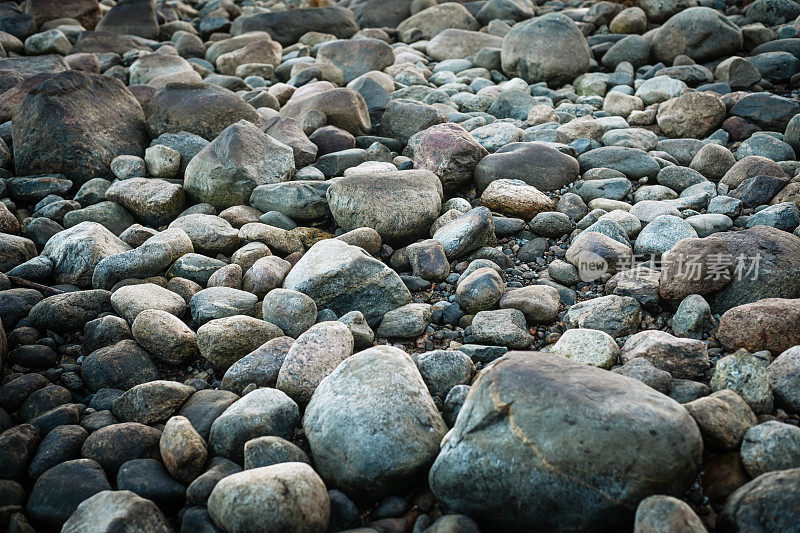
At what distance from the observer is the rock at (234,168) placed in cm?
541

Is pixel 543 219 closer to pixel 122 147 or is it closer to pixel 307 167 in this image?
pixel 307 167

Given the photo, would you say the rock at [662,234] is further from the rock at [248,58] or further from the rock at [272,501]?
the rock at [248,58]

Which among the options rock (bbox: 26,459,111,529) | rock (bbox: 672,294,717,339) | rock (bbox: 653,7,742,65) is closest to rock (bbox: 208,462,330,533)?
rock (bbox: 26,459,111,529)

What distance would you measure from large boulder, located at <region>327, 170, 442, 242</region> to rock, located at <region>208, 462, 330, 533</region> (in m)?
2.64

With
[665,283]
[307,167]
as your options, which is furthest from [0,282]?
[665,283]

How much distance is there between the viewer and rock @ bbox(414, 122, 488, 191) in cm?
556

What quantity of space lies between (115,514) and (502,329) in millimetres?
2391

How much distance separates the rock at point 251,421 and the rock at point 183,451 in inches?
4.0

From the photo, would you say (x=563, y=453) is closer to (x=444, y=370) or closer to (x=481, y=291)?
(x=444, y=370)

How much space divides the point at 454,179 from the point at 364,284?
6.50ft

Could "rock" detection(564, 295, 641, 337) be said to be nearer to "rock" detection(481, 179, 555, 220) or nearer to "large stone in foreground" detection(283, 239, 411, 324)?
"large stone in foreground" detection(283, 239, 411, 324)

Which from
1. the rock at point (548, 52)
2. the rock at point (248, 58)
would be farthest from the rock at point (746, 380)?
the rock at point (248, 58)

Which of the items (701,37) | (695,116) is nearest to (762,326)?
(695,116)

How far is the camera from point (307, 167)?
19.6 feet
